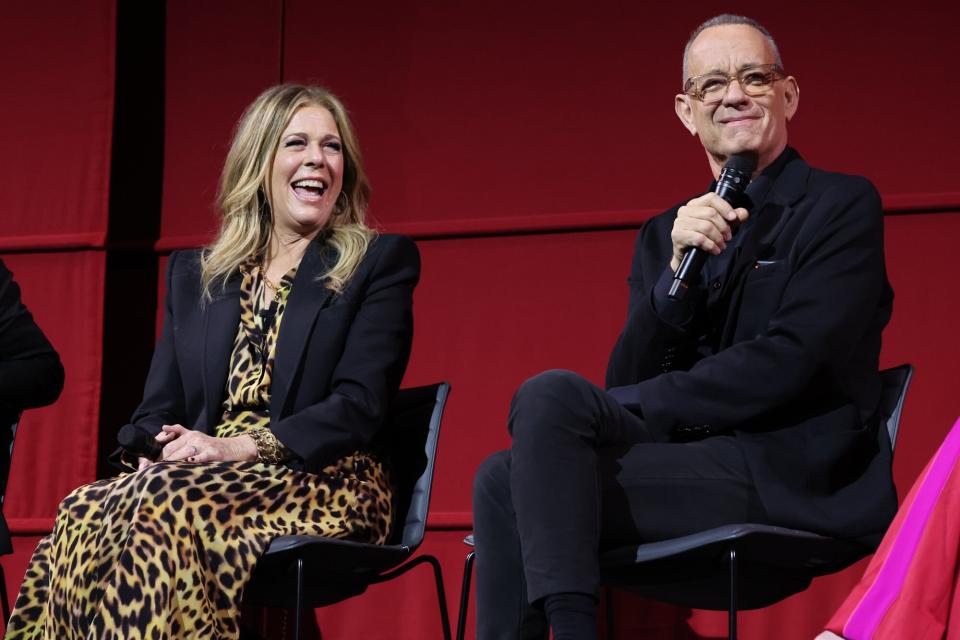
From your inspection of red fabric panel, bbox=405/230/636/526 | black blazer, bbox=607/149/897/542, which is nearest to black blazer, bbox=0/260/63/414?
red fabric panel, bbox=405/230/636/526

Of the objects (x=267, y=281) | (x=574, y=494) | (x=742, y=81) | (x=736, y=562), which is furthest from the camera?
(x=267, y=281)

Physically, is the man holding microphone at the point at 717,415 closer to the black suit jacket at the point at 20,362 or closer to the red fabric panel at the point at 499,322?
the red fabric panel at the point at 499,322

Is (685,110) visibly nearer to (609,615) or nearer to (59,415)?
(609,615)

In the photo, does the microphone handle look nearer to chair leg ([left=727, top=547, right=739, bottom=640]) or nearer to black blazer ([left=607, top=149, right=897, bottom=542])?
black blazer ([left=607, top=149, right=897, bottom=542])

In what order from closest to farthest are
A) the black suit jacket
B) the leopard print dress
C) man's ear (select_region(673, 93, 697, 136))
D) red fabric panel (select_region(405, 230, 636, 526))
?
the leopard print dress
man's ear (select_region(673, 93, 697, 136))
the black suit jacket
red fabric panel (select_region(405, 230, 636, 526))

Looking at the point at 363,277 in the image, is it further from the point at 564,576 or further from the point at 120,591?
the point at 564,576

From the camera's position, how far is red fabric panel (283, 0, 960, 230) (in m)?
3.16

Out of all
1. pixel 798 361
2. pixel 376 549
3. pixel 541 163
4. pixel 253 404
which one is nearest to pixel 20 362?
pixel 253 404

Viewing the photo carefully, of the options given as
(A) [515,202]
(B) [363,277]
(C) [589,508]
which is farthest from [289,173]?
(C) [589,508]

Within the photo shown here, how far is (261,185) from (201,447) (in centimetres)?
72

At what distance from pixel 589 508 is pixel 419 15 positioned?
223 centimetres

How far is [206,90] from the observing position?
382 cm

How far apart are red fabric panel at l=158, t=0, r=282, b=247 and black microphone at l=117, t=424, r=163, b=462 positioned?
149cm

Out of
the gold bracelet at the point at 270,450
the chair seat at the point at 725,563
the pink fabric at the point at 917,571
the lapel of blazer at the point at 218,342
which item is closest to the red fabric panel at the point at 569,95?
Answer: the lapel of blazer at the point at 218,342
